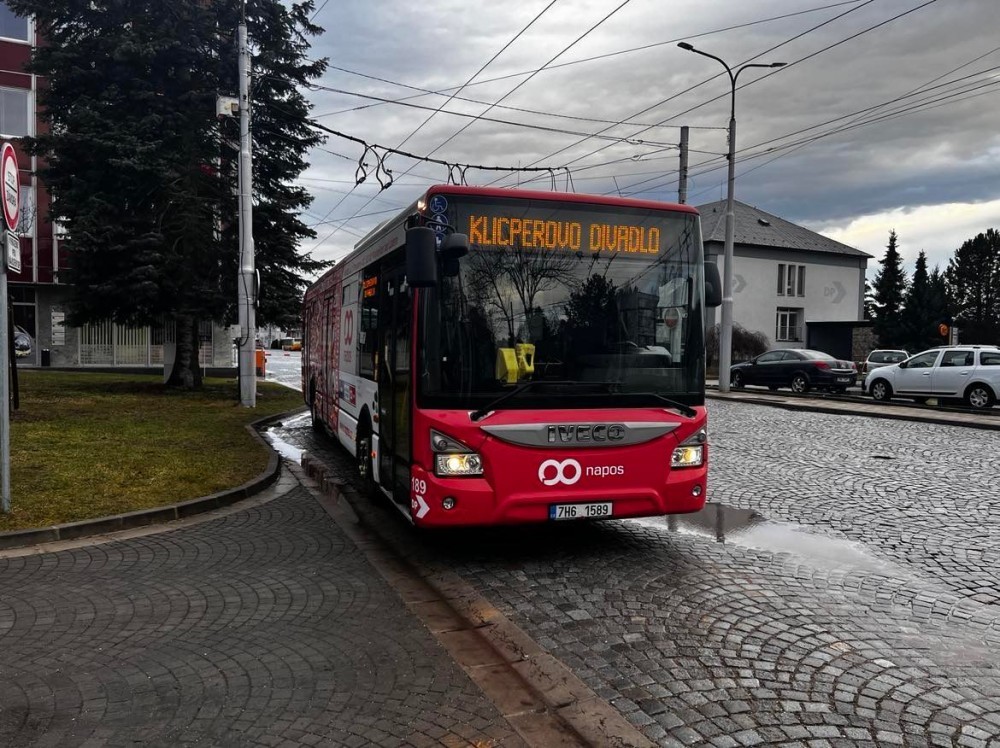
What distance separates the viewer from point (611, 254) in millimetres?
5938

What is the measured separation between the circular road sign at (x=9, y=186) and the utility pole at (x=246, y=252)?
10.7 metres

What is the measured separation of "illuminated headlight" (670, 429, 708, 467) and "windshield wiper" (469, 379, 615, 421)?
803mm

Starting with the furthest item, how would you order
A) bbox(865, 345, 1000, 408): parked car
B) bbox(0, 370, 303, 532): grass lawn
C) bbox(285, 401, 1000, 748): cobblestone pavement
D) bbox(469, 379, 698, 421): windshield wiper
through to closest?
bbox(865, 345, 1000, 408): parked car < bbox(0, 370, 303, 532): grass lawn < bbox(469, 379, 698, 421): windshield wiper < bbox(285, 401, 1000, 748): cobblestone pavement

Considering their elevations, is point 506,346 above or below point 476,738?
above

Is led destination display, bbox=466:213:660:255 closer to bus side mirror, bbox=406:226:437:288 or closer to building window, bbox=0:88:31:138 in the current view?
bus side mirror, bbox=406:226:437:288

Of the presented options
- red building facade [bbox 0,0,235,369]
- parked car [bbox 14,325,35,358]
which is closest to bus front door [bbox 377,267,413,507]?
red building facade [bbox 0,0,235,369]

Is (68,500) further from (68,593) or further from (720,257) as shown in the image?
(720,257)

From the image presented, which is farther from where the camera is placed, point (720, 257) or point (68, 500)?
point (720, 257)

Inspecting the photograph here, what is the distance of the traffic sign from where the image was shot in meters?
7.06

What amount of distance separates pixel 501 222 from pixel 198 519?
170 inches

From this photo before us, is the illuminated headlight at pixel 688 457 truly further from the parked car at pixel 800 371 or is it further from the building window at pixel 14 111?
the building window at pixel 14 111

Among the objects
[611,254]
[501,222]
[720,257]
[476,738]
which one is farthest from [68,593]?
[720,257]

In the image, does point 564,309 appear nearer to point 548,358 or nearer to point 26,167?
point 548,358

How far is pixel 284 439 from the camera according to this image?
13797 mm
